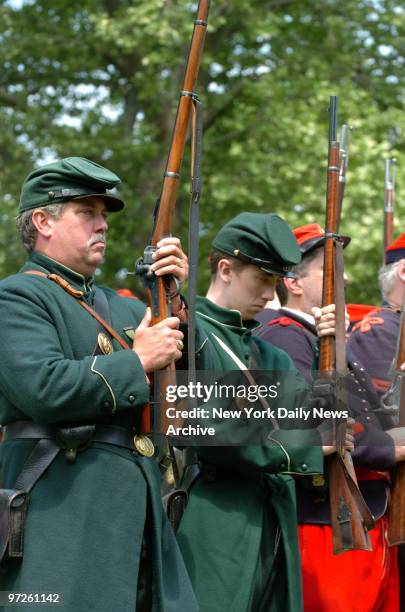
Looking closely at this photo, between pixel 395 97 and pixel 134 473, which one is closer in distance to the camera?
pixel 134 473

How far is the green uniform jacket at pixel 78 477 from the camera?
3.83 meters

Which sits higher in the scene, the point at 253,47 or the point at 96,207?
the point at 253,47

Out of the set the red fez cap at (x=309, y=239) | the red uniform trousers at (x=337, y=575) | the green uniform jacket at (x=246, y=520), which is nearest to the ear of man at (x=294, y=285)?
the red fez cap at (x=309, y=239)

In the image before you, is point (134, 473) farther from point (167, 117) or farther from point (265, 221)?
point (167, 117)

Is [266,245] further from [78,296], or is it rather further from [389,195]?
[389,195]

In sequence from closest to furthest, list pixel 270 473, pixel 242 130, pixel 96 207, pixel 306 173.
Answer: pixel 96 207, pixel 270 473, pixel 306 173, pixel 242 130

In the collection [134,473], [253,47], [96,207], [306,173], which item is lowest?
[134,473]

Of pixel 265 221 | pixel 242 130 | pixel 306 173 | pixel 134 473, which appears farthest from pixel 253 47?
pixel 134 473

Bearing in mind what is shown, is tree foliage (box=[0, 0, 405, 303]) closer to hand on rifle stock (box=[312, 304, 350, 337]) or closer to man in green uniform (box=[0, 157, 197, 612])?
hand on rifle stock (box=[312, 304, 350, 337])

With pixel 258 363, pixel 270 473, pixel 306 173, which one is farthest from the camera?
pixel 306 173

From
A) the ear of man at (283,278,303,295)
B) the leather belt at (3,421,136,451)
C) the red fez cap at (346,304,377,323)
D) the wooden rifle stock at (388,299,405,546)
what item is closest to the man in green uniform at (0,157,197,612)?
the leather belt at (3,421,136,451)

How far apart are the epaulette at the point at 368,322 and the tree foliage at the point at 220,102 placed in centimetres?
832

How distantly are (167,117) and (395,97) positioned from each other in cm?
374

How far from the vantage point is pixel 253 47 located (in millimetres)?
18297
